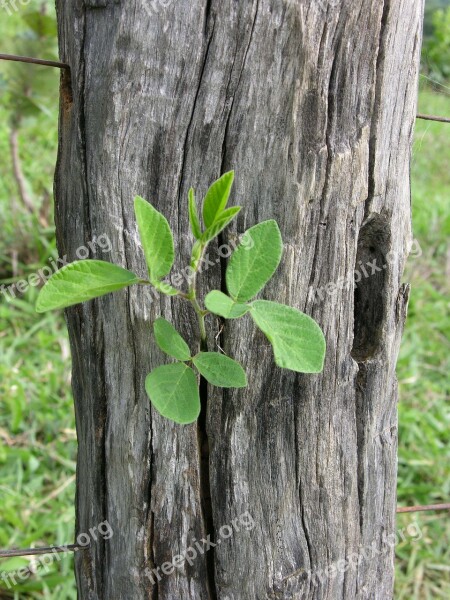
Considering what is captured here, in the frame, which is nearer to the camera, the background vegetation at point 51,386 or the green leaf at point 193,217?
the green leaf at point 193,217

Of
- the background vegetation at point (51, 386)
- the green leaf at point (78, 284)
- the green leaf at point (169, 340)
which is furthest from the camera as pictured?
the background vegetation at point (51, 386)

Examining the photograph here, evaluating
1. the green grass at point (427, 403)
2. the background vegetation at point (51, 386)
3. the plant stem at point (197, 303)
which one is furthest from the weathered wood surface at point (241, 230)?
the background vegetation at point (51, 386)

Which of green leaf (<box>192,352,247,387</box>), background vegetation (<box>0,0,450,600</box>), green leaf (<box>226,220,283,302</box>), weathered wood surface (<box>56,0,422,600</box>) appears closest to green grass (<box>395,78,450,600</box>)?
background vegetation (<box>0,0,450,600</box>)

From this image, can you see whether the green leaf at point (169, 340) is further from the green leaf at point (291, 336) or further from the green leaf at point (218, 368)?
the green leaf at point (291, 336)

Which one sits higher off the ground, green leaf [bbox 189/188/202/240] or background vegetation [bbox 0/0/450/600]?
green leaf [bbox 189/188/202/240]

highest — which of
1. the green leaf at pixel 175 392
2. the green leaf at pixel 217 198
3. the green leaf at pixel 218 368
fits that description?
the green leaf at pixel 217 198

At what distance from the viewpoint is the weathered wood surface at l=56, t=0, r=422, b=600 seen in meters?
0.87

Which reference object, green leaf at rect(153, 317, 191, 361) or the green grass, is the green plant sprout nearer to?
green leaf at rect(153, 317, 191, 361)

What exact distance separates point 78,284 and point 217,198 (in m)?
0.21

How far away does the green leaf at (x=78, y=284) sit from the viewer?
0.77 metres

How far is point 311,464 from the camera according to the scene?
1004mm

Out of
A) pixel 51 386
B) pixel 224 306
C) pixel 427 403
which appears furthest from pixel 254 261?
pixel 427 403

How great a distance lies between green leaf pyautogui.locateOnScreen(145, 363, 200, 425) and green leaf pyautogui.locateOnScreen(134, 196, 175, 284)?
14cm

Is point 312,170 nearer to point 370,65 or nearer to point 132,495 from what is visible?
point 370,65
